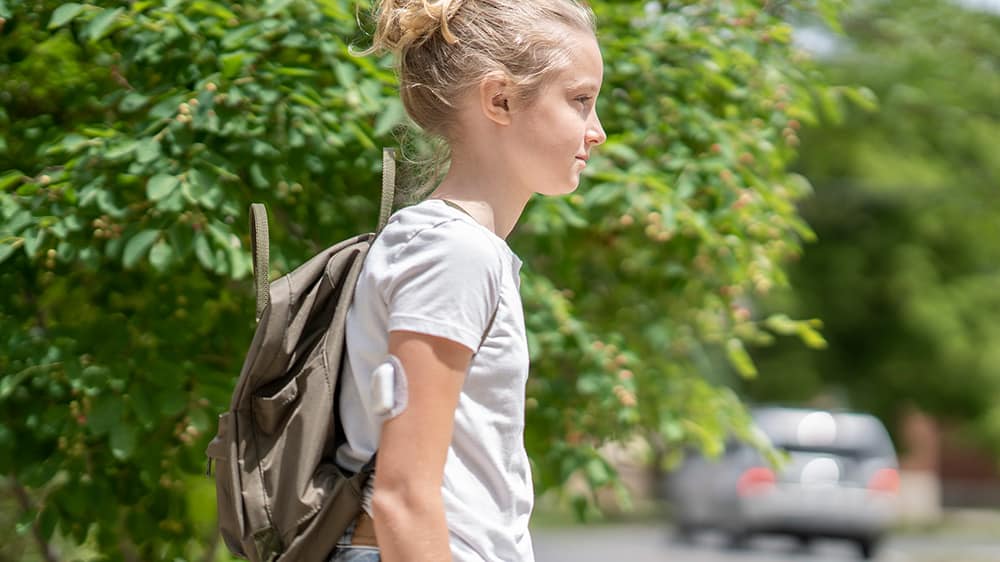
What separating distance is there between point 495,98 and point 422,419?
1.44 feet

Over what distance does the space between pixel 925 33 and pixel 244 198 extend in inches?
338

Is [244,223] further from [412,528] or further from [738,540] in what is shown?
[738,540]

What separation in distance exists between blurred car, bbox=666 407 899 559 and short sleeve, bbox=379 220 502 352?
14.5 meters

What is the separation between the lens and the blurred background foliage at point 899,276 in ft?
70.2

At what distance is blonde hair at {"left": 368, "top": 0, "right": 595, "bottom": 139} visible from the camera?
1.81m

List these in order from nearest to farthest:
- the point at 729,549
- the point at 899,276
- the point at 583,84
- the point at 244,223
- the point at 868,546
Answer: the point at 583,84, the point at 244,223, the point at 868,546, the point at 729,549, the point at 899,276

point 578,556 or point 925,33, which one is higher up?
point 925,33

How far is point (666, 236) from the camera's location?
147 inches

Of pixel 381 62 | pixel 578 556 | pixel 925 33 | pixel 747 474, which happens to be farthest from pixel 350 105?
pixel 578 556

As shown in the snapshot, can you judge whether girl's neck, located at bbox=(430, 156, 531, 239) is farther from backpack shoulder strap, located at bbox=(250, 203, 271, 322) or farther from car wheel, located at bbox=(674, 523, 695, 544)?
car wheel, located at bbox=(674, 523, 695, 544)

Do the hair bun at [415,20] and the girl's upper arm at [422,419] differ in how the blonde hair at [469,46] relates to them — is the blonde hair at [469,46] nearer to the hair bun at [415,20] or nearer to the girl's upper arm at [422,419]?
the hair bun at [415,20]

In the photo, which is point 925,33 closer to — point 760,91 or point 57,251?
point 760,91

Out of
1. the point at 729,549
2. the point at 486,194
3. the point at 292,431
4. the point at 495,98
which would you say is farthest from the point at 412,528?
the point at 729,549

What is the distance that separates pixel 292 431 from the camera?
1773 mm
